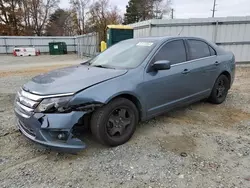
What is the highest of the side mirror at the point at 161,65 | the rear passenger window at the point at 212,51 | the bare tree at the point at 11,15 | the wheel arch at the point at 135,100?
the bare tree at the point at 11,15

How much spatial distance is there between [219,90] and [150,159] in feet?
9.15

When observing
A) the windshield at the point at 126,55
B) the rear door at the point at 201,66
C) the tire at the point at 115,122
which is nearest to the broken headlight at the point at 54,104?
the tire at the point at 115,122

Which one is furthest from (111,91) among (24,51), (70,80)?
(24,51)

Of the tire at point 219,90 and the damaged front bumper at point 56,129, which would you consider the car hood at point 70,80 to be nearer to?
the damaged front bumper at point 56,129

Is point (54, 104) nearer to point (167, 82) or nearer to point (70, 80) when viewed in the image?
point (70, 80)

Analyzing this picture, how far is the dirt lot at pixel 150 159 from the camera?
2.39m

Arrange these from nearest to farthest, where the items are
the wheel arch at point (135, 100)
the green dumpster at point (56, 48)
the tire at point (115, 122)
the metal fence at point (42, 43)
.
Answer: the tire at point (115, 122)
the wheel arch at point (135, 100)
the metal fence at point (42, 43)
the green dumpster at point (56, 48)

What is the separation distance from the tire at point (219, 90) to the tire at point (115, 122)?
2.27 meters

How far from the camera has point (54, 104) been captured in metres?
2.56

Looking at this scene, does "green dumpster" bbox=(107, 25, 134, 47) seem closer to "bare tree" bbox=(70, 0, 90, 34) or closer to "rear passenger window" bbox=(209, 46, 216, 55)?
"rear passenger window" bbox=(209, 46, 216, 55)

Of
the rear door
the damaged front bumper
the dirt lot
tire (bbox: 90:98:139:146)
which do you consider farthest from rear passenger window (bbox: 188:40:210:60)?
the damaged front bumper

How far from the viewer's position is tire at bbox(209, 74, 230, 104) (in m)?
4.65

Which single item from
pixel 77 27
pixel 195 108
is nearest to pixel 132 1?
pixel 77 27

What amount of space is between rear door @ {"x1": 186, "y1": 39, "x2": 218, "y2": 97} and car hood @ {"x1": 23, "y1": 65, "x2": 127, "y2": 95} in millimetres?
1530
